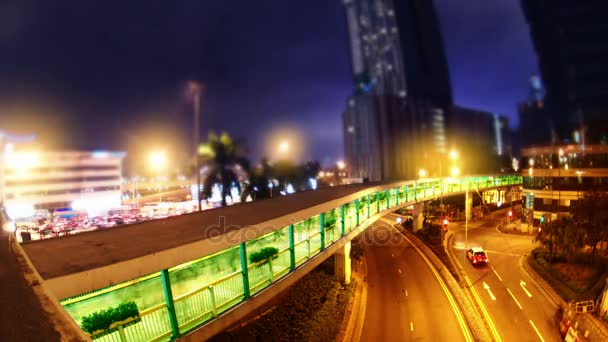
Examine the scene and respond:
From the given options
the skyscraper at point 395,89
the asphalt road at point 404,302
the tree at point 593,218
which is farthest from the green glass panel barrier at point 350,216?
the skyscraper at point 395,89

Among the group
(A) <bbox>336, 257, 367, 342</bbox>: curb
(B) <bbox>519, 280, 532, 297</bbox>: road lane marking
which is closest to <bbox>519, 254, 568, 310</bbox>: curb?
(B) <bbox>519, 280, 532, 297</bbox>: road lane marking

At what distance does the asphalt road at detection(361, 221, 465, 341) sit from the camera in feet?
56.8

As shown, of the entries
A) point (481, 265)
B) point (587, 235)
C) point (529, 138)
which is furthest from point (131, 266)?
point (529, 138)

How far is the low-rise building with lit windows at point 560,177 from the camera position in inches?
1270

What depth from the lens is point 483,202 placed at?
156 ft

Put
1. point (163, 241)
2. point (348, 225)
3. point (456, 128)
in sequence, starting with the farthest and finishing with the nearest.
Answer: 1. point (456, 128)
2. point (348, 225)
3. point (163, 241)

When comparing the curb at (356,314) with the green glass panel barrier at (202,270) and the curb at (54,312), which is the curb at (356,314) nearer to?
the green glass panel barrier at (202,270)

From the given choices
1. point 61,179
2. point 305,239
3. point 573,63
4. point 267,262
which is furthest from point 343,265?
point 573,63

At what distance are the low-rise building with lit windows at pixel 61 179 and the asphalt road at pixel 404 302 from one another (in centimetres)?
2554

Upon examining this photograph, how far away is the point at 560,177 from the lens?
34.8 meters

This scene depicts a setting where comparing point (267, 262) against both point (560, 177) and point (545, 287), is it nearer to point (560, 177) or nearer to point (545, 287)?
point (545, 287)

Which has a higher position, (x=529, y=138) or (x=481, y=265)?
(x=529, y=138)

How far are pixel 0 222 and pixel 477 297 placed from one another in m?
22.6

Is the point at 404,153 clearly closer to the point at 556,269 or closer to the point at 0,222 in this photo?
the point at 556,269
